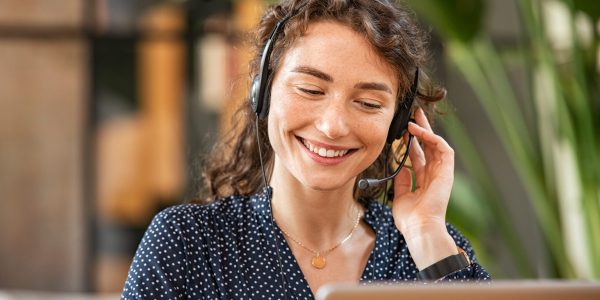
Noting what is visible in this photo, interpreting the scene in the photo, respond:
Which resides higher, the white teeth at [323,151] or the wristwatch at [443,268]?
the white teeth at [323,151]

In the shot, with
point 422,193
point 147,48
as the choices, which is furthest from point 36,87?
point 422,193

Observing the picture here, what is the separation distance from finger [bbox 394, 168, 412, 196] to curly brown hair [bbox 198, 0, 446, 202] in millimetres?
31

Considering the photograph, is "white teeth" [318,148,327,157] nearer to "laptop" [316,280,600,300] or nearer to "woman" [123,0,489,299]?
"woman" [123,0,489,299]

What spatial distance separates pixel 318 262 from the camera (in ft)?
5.58

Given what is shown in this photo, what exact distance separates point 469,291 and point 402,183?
0.78 meters

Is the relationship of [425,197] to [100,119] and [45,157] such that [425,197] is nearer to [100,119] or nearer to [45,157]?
[100,119]

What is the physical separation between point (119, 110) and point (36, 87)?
0.43m

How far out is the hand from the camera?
1687 mm

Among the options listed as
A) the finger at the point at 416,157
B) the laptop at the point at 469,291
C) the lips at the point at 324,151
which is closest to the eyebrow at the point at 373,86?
the lips at the point at 324,151

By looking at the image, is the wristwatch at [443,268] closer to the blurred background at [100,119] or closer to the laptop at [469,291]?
the laptop at [469,291]

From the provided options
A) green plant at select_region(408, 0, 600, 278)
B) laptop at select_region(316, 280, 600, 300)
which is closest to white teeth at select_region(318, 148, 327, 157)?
laptop at select_region(316, 280, 600, 300)

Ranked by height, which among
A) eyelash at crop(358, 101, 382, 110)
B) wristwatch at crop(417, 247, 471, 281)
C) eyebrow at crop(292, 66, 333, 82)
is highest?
eyebrow at crop(292, 66, 333, 82)

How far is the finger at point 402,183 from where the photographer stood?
1.81 metres

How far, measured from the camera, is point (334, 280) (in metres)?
1.68
